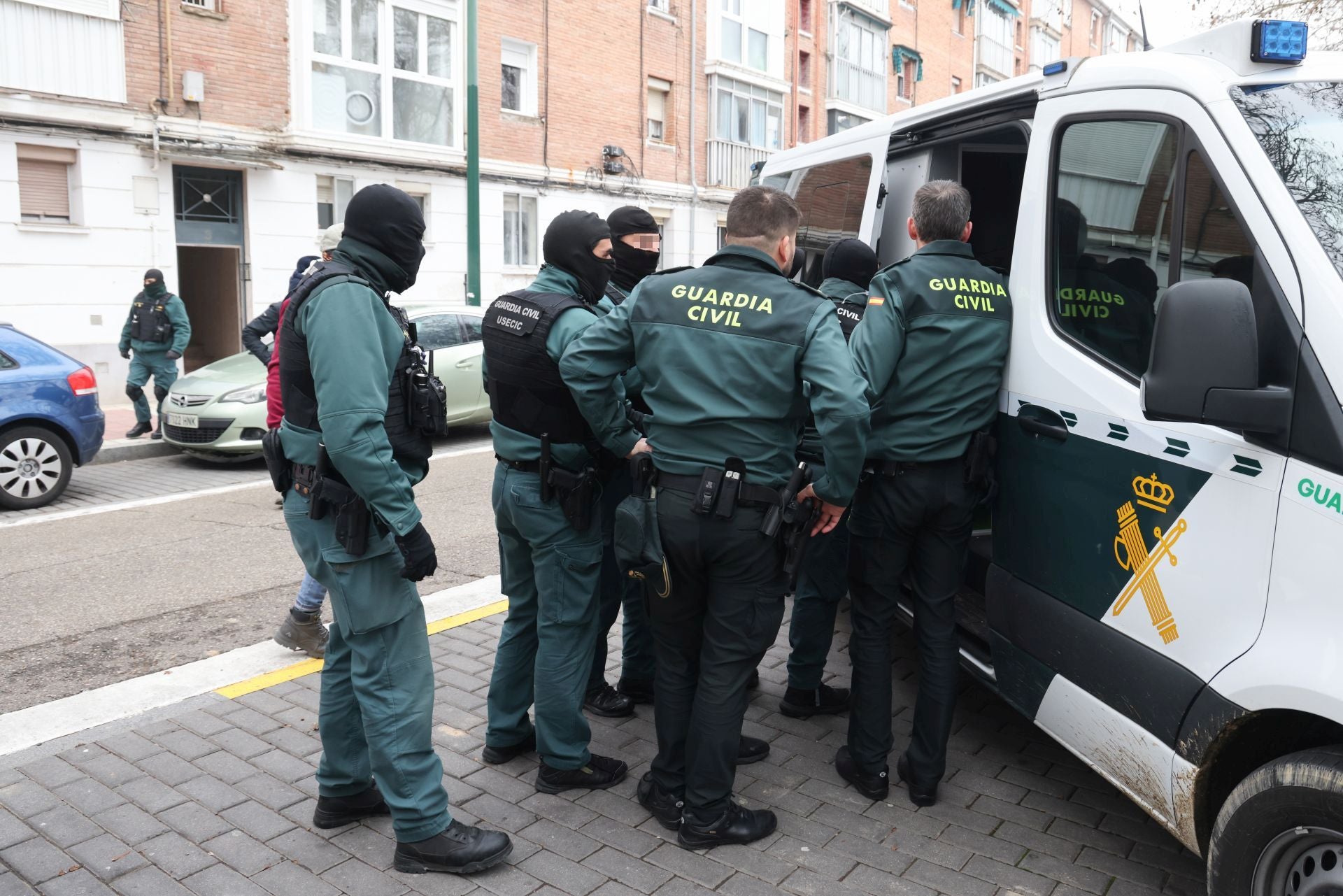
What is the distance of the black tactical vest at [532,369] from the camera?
144 inches

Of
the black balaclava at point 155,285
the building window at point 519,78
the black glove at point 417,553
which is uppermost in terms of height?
the building window at point 519,78

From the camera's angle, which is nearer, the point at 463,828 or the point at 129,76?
the point at 463,828

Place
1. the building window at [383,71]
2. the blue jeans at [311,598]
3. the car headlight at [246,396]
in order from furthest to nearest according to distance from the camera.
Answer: the building window at [383,71], the car headlight at [246,396], the blue jeans at [311,598]

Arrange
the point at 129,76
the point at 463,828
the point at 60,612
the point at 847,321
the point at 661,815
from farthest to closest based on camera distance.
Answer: the point at 129,76
the point at 60,612
the point at 847,321
the point at 661,815
the point at 463,828

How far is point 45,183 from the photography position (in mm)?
14797

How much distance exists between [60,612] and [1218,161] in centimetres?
592

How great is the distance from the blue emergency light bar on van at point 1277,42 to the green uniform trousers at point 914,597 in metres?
1.49

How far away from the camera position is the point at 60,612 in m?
5.88

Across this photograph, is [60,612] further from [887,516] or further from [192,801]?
[887,516]

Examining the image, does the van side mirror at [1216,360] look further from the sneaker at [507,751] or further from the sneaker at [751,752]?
the sneaker at [507,751]

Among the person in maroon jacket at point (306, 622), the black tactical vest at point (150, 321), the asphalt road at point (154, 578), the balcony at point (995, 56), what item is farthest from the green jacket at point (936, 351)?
the balcony at point (995, 56)

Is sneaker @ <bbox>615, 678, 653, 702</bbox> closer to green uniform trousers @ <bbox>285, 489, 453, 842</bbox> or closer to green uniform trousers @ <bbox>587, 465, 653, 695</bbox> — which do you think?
green uniform trousers @ <bbox>587, 465, 653, 695</bbox>

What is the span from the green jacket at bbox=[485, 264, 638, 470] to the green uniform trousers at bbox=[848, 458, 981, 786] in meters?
0.90

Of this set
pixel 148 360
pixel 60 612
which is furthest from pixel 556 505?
pixel 148 360
